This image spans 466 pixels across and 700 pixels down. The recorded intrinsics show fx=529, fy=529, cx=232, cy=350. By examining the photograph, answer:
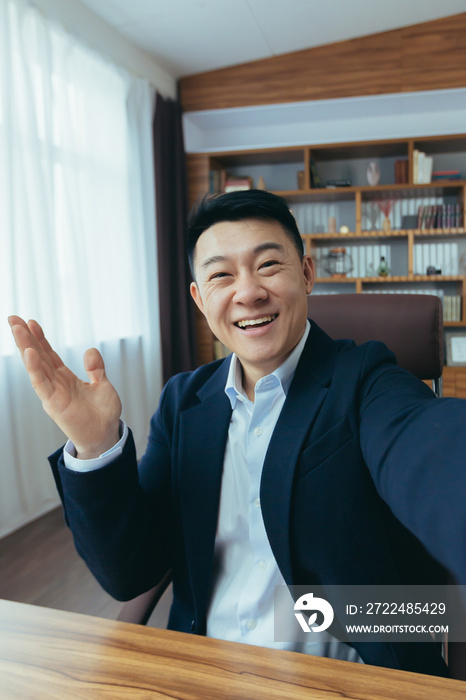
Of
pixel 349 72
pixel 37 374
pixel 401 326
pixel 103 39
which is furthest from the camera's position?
pixel 349 72

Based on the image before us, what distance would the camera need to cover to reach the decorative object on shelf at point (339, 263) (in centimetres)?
464

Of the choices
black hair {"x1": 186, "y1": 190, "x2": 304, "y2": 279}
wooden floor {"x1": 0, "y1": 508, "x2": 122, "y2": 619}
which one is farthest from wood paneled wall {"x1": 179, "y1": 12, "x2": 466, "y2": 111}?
black hair {"x1": 186, "y1": 190, "x2": 304, "y2": 279}

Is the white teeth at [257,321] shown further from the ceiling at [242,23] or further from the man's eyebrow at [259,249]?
the ceiling at [242,23]

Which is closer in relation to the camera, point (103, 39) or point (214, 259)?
point (214, 259)

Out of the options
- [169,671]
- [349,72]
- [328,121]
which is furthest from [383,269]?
[169,671]

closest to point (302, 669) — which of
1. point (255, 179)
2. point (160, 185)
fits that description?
point (160, 185)

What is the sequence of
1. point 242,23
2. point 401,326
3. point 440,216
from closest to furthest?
1. point 401,326
2. point 242,23
3. point 440,216

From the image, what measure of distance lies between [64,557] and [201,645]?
2.15 m

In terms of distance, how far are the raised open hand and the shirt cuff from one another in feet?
0.04

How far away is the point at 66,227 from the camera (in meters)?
3.13

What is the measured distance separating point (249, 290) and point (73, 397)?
362 mm

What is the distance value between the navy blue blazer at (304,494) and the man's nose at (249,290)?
155 mm

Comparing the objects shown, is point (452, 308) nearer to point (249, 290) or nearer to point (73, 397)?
point (249, 290)

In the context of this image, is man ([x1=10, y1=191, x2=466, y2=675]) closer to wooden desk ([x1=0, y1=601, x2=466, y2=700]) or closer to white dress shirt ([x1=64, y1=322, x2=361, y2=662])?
white dress shirt ([x1=64, y1=322, x2=361, y2=662])
